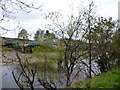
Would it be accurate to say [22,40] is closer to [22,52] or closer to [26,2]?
[22,52]

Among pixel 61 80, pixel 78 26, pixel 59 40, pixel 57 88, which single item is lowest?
pixel 57 88

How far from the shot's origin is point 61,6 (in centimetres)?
648

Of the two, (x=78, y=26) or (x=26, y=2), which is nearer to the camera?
(x=26, y=2)

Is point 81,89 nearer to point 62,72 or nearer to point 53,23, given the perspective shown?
point 62,72

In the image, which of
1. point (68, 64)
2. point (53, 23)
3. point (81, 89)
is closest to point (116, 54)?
point (81, 89)

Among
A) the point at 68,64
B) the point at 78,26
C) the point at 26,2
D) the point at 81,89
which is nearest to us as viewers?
the point at 26,2

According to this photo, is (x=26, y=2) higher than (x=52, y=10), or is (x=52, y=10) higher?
(x=52, y=10)

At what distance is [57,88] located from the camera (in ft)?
20.8

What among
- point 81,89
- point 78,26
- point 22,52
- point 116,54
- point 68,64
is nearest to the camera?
point 81,89

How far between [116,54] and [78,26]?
2516 millimetres

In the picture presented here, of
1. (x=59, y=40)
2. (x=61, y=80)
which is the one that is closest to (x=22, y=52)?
(x=59, y=40)

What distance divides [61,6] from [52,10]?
573 mm

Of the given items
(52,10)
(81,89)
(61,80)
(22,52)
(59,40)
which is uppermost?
(52,10)

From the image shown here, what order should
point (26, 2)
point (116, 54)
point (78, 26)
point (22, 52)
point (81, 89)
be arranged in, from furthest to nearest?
point (22, 52) < point (78, 26) < point (116, 54) < point (81, 89) < point (26, 2)
